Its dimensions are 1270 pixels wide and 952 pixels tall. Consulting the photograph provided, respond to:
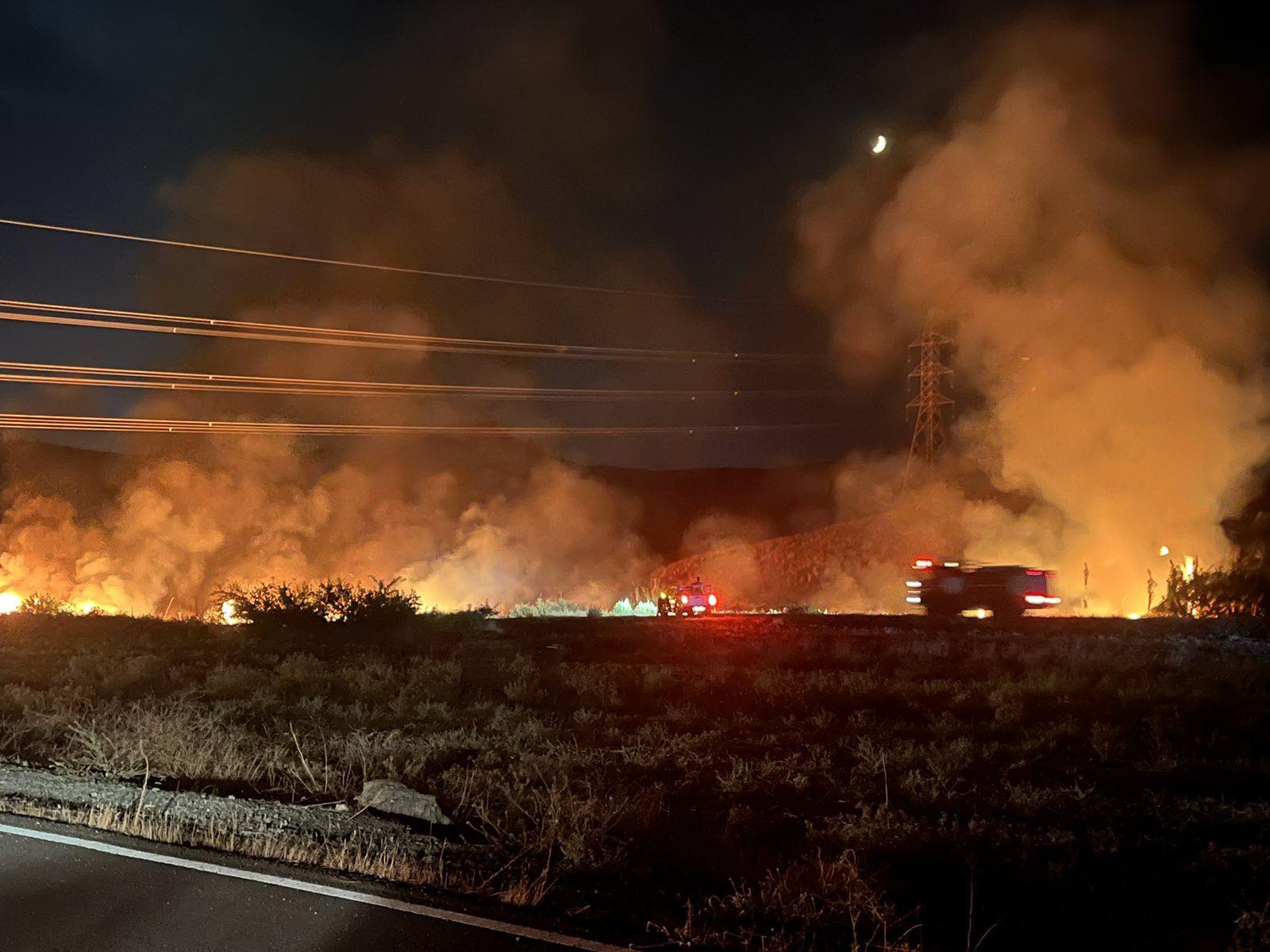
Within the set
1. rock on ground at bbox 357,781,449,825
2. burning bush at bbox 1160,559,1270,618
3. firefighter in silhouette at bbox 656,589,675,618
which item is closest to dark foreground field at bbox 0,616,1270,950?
rock on ground at bbox 357,781,449,825

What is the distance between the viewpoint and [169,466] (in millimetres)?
49188

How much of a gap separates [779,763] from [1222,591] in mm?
20614

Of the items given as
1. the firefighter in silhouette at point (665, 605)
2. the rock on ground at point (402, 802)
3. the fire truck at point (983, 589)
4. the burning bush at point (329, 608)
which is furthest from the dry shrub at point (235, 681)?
the firefighter in silhouette at point (665, 605)

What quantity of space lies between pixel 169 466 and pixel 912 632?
42359 mm

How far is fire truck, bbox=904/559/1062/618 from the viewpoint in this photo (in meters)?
23.3

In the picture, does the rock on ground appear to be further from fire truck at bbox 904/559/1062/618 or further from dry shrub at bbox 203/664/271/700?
fire truck at bbox 904/559/1062/618

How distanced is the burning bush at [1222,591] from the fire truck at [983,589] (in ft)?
12.2

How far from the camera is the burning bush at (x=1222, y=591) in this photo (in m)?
24.2

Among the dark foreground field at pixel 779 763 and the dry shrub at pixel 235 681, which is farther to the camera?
the dry shrub at pixel 235 681

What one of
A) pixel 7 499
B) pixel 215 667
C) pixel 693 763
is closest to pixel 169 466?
pixel 7 499

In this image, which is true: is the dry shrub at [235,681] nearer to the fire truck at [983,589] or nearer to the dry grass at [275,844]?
the dry grass at [275,844]

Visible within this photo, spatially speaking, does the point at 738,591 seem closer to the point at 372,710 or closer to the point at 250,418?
the point at 250,418

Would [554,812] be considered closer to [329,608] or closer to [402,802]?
[402,802]

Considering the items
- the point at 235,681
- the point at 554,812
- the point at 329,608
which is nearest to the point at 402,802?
the point at 554,812
